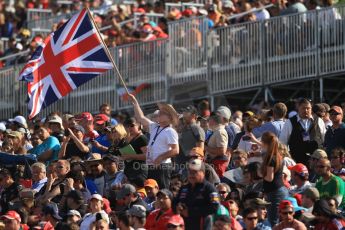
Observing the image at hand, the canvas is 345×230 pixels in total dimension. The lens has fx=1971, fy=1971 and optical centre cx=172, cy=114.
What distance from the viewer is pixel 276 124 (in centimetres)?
2748

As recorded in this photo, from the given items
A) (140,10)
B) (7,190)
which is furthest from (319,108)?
(140,10)

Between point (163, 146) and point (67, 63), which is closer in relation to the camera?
point (163, 146)

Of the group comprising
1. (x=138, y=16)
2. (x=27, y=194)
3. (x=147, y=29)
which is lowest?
(x=27, y=194)

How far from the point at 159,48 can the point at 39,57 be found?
5788mm

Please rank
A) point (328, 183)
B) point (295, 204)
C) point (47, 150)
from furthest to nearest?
point (47, 150)
point (328, 183)
point (295, 204)

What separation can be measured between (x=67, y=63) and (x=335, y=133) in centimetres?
492

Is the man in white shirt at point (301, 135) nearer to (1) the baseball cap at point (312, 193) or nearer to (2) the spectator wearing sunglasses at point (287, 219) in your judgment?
(1) the baseball cap at point (312, 193)

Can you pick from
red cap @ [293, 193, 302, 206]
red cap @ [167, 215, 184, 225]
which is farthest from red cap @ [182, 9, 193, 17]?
red cap @ [167, 215, 184, 225]

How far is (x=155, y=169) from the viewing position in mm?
26516

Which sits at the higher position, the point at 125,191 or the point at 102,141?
the point at 125,191

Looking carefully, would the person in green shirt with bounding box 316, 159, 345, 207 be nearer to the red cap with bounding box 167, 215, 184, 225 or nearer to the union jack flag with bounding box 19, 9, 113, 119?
the red cap with bounding box 167, 215, 184, 225

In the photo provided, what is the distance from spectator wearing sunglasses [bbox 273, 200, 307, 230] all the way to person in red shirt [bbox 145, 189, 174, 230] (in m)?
1.34

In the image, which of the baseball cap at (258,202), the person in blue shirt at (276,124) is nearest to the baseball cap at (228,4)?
the person in blue shirt at (276,124)

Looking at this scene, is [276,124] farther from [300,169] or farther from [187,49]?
[187,49]
